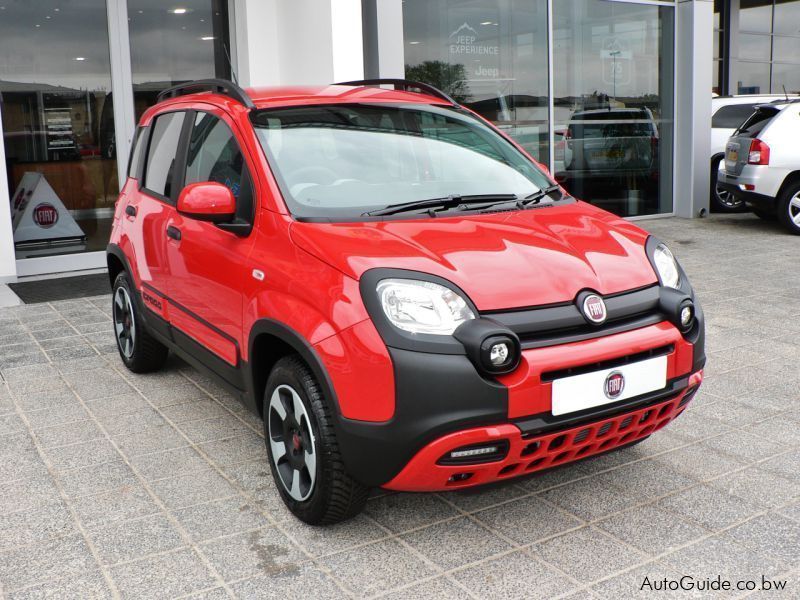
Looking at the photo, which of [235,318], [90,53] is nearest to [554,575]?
[235,318]

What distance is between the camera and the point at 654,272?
3.27 meters

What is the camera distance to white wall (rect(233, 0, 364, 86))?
8.45 meters

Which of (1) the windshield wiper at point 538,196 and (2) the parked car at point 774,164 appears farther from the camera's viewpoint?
(2) the parked car at point 774,164

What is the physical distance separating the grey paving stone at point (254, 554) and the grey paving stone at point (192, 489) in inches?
15.3

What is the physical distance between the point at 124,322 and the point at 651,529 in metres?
3.57

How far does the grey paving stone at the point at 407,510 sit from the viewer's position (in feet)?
10.6

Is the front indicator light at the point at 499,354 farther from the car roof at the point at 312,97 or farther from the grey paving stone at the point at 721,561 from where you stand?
the car roof at the point at 312,97

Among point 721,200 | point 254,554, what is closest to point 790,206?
point 721,200

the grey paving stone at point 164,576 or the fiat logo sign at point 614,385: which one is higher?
the fiat logo sign at point 614,385

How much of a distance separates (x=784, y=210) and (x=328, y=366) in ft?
31.9

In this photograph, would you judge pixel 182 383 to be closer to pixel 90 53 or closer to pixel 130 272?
pixel 130 272

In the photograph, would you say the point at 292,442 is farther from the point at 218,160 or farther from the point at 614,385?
the point at 218,160

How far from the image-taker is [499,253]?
10.1 feet

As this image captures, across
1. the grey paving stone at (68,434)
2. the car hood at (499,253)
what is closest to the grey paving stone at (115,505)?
the grey paving stone at (68,434)
